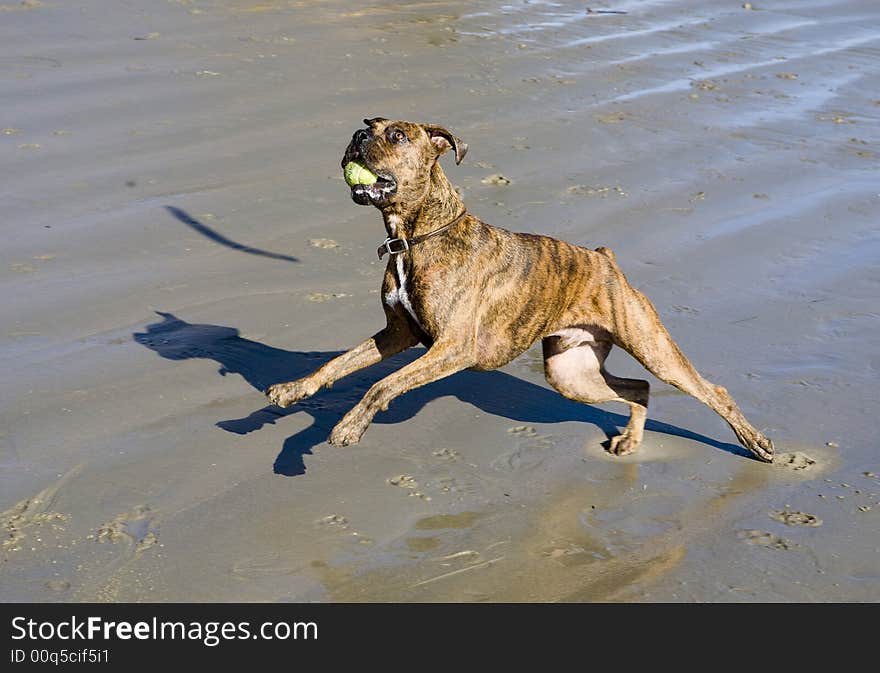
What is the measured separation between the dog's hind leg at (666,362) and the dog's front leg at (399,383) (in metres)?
0.87

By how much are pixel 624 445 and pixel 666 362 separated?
0.48 metres

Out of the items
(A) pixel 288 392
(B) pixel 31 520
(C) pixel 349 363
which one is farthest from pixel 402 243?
(B) pixel 31 520

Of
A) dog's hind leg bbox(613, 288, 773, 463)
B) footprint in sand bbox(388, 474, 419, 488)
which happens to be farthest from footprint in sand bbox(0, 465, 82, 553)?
dog's hind leg bbox(613, 288, 773, 463)

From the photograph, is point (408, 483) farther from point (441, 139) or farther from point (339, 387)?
point (441, 139)

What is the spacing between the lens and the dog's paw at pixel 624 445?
6.69m

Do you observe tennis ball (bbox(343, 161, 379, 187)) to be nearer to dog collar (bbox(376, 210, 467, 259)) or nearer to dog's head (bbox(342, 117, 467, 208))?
dog's head (bbox(342, 117, 467, 208))

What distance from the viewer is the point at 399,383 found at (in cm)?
600

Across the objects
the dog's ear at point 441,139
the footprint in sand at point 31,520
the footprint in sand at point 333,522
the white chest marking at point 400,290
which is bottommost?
the footprint in sand at point 333,522

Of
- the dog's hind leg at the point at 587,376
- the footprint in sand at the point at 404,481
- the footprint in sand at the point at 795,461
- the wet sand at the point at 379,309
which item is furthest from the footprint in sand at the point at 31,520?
the footprint in sand at the point at 795,461

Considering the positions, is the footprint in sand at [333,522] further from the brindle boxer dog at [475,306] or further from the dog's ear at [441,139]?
the dog's ear at [441,139]

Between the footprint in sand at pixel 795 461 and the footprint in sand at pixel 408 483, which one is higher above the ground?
the footprint in sand at pixel 408 483

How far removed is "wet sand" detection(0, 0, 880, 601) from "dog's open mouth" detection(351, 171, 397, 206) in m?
1.29

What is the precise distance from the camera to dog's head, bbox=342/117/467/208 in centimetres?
598

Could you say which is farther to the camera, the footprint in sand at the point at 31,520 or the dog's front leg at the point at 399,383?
the dog's front leg at the point at 399,383
